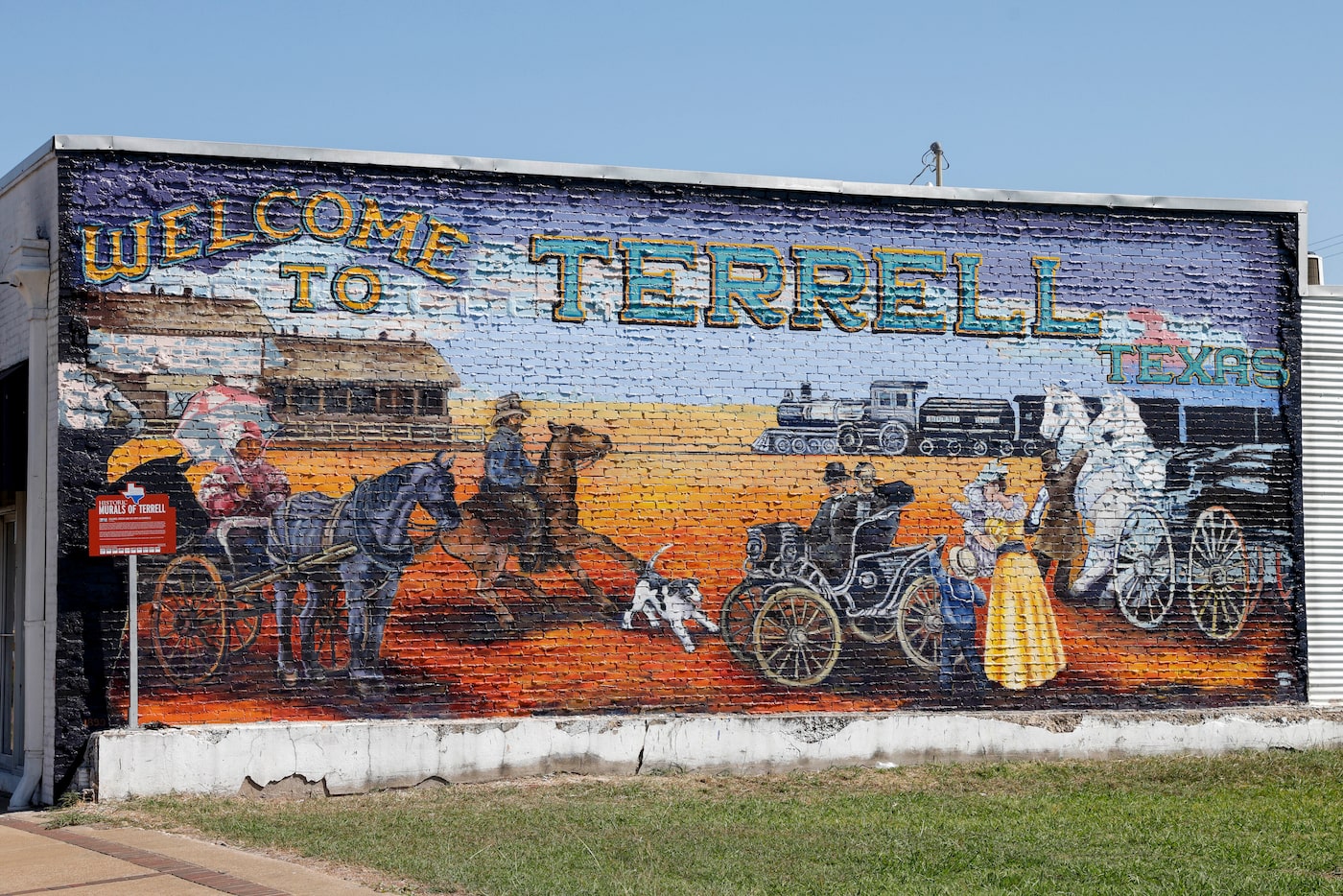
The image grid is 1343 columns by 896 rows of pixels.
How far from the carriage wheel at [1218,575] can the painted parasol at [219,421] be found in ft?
31.1

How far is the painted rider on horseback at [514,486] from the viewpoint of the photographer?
14.3 m

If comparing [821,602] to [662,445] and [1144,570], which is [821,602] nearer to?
[662,445]

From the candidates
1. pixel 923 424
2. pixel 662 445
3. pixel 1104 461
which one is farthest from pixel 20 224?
pixel 1104 461

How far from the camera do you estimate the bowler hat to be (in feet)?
49.8

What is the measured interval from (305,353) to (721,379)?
3.98 meters

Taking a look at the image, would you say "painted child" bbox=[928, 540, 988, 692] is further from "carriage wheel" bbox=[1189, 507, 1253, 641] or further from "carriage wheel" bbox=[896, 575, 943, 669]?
"carriage wheel" bbox=[1189, 507, 1253, 641]

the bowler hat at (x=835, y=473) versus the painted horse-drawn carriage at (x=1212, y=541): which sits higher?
the bowler hat at (x=835, y=473)

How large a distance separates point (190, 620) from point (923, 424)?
24.0ft

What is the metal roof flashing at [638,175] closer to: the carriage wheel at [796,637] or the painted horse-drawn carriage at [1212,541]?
the painted horse-drawn carriage at [1212,541]

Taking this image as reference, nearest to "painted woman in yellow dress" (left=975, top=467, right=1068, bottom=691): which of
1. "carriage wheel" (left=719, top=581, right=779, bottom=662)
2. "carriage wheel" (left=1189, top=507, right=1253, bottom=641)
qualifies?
"carriage wheel" (left=1189, top=507, right=1253, bottom=641)

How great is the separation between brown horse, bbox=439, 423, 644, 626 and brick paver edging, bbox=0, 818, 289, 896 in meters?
4.13

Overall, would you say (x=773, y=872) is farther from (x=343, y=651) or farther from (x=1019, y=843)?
(x=343, y=651)

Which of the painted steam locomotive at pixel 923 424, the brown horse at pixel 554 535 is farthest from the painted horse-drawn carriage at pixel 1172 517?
the brown horse at pixel 554 535

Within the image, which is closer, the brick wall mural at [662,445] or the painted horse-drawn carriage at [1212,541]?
the brick wall mural at [662,445]
